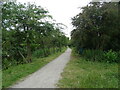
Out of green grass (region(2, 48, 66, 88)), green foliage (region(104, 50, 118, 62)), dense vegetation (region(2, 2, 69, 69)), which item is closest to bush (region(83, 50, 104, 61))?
green foliage (region(104, 50, 118, 62))

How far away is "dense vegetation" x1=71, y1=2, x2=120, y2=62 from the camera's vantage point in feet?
46.4

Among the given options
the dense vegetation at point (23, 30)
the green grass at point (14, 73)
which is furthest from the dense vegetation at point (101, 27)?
the green grass at point (14, 73)

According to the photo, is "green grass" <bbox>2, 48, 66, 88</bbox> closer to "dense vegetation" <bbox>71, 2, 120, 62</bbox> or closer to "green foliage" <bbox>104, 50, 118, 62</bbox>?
"green foliage" <bbox>104, 50, 118, 62</bbox>

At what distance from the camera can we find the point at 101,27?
14594 mm

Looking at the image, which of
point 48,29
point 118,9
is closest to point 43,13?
point 48,29

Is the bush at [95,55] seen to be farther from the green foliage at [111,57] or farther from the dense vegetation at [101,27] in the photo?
the green foliage at [111,57]

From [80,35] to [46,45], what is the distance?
10688 millimetres

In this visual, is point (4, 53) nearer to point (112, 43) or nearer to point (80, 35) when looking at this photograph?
point (80, 35)

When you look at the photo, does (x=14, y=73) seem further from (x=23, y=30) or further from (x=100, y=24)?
(x=100, y=24)

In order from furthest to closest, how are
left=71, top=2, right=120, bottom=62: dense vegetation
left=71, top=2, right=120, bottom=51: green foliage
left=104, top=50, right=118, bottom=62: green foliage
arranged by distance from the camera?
1. left=71, top=2, right=120, bottom=51: green foliage
2. left=71, top=2, right=120, bottom=62: dense vegetation
3. left=104, top=50, right=118, bottom=62: green foliage

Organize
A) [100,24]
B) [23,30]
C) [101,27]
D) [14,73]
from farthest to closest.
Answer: [100,24] < [101,27] < [23,30] < [14,73]

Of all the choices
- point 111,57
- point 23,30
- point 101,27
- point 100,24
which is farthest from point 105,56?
point 23,30

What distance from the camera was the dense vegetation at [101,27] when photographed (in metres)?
14.1

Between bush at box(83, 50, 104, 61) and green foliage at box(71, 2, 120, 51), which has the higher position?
green foliage at box(71, 2, 120, 51)
